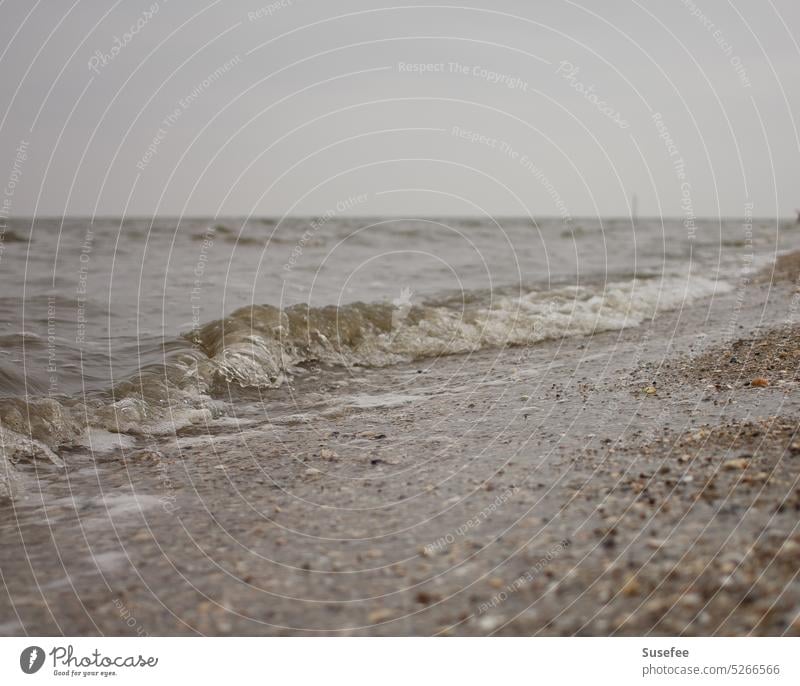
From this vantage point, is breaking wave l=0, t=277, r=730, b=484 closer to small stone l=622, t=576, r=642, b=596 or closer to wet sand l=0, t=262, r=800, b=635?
wet sand l=0, t=262, r=800, b=635

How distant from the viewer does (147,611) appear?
12.6 feet

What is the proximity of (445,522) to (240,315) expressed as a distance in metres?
8.28

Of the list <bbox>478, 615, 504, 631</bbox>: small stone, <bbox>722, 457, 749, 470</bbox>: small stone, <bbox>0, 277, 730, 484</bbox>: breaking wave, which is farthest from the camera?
<bbox>0, 277, 730, 484</bbox>: breaking wave

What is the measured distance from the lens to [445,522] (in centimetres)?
464

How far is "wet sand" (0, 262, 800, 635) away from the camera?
3615mm

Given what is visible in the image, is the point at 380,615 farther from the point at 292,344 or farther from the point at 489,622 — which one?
the point at 292,344

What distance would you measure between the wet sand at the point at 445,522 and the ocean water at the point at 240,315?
4.18ft

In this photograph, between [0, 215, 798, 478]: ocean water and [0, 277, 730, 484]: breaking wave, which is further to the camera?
[0, 215, 798, 478]: ocean water

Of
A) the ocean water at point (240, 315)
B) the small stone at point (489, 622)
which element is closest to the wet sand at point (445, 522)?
the small stone at point (489, 622)

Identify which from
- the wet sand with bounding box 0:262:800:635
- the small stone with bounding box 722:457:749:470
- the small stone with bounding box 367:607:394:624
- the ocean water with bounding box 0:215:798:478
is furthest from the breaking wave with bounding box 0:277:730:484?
the small stone with bounding box 722:457:749:470

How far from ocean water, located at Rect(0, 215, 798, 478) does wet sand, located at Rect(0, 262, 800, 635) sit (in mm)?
1273

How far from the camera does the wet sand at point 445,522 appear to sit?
3.62 metres

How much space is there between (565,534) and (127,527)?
3224mm
